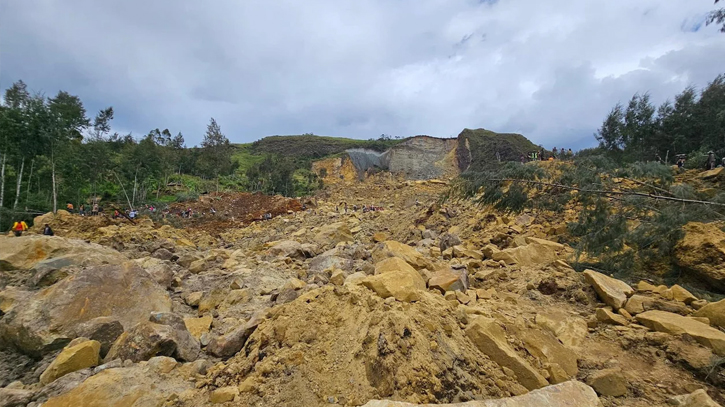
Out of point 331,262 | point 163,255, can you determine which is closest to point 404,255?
point 331,262

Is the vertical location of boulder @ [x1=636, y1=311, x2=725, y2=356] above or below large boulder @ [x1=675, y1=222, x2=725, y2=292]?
below

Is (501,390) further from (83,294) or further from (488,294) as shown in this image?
(83,294)

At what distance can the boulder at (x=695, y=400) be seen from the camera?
1938 millimetres

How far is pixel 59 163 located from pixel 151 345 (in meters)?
23.5

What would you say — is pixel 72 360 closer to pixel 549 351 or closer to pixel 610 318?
pixel 549 351

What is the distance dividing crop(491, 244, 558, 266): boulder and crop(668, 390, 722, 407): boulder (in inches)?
138

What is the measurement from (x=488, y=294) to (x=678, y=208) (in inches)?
146

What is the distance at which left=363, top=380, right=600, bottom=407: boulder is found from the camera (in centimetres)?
174

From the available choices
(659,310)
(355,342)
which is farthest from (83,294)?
(659,310)

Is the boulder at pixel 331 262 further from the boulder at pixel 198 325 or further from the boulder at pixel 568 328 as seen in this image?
the boulder at pixel 568 328

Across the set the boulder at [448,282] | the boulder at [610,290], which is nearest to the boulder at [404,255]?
the boulder at [448,282]

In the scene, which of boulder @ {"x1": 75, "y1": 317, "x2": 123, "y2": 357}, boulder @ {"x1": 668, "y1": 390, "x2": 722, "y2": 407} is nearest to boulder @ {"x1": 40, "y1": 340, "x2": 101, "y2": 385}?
boulder @ {"x1": 75, "y1": 317, "x2": 123, "y2": 357}

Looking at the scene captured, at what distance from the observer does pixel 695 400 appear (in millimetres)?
1998

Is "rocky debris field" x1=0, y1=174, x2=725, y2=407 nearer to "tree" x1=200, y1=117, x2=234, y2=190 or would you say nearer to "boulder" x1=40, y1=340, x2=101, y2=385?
"boulder" x1=40, y1=340, x2=101, y2=385
